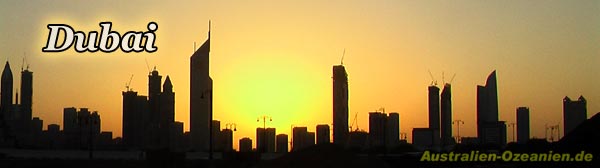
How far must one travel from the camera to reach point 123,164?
7294 centimetres

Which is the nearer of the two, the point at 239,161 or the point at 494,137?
the point at 239,161

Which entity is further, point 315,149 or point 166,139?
point 166,139

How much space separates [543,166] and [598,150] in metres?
3.30

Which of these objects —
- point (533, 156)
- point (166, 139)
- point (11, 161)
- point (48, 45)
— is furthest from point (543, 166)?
point (166, 139)

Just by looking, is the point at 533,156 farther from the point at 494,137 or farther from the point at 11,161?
the point at 494,137

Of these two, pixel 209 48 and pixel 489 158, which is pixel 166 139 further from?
pixel 489 158

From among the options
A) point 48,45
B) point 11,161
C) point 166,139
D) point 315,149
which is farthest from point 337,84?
point 48,45

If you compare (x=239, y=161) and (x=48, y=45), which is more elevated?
(x=48, y=45)

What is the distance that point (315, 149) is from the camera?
57750 millimetres

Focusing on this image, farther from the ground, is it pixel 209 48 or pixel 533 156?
pixel 209 48

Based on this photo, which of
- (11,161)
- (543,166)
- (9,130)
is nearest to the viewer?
(543,166)

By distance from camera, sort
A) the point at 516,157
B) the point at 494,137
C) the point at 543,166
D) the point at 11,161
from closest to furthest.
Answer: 1. the point at 543,166
2. the point at 516,157
3. the point at 11,161
4. the point at 494,137

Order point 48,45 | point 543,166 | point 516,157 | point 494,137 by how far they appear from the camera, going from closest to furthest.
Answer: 1. point 48,45
2. point 543,166
3. point 516,157
4. point 494,137

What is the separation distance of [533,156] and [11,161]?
146 feet
